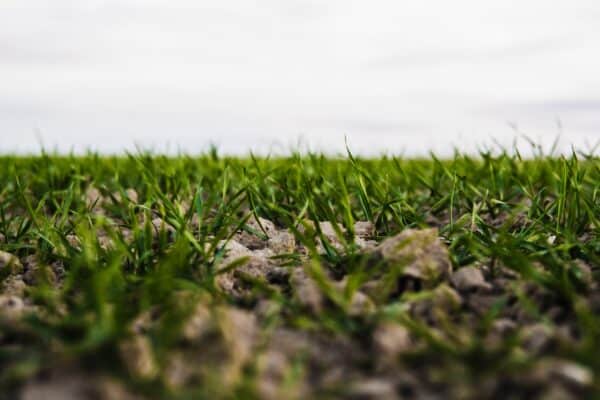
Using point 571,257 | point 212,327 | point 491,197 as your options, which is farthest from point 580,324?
point 491,197

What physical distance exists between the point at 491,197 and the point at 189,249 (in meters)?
1.25

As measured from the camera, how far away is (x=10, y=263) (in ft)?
5.93

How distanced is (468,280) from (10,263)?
1.16 metres

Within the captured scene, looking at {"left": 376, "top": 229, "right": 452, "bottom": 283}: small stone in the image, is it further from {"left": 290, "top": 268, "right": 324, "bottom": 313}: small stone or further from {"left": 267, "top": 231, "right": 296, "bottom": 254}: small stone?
{"left": 267, "top": 231, "right": 296, "bottom": 254}: small stone

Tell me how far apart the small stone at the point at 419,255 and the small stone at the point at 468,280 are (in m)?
0.02

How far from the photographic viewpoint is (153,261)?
5.81 feet

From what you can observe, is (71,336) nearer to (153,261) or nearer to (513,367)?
(153,261)

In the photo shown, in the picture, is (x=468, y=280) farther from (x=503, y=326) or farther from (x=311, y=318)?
(x=311, y=318)

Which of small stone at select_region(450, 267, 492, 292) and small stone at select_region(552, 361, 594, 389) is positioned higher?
small stone at select_region(450, 267, 492, 292)

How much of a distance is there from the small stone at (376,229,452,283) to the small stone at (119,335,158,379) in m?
0.57

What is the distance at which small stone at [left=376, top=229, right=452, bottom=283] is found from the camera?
1484mm

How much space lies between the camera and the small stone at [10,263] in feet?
5.95

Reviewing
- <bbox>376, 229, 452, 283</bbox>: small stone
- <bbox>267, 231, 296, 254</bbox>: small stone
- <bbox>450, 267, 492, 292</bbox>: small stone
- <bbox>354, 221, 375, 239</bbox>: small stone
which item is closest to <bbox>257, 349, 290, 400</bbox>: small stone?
<bbox>376, 229, 452, 283</bbox>: small stone

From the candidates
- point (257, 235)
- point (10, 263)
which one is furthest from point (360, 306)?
point (10, 263)
